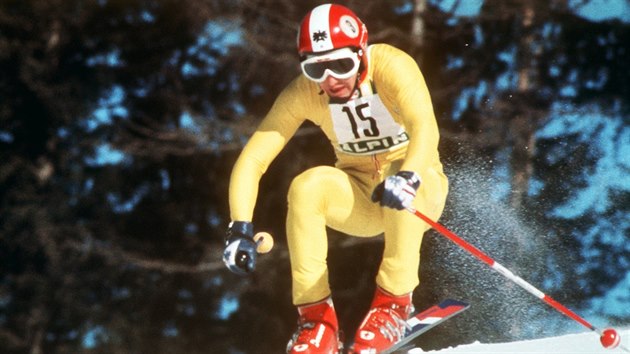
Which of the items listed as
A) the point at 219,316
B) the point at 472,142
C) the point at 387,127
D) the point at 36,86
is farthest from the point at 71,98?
the point at 387,127

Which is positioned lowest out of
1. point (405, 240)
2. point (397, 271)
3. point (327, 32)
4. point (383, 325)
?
point (383, 325)

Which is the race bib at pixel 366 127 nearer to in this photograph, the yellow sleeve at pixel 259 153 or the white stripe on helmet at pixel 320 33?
the yellow sleeve at pixel 259 153

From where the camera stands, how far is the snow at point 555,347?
122 inches

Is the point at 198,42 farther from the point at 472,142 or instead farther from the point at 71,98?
the point at 472,142

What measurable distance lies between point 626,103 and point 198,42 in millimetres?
3476

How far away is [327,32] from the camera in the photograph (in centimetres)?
279

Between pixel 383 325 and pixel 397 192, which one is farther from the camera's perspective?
pixel 383 325

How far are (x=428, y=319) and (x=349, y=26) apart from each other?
1.08 metres

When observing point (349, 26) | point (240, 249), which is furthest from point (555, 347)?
point (349, 26)

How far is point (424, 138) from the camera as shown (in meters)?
2.82

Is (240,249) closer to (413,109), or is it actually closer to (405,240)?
(405,240)

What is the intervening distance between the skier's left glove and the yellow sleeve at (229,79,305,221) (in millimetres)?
478

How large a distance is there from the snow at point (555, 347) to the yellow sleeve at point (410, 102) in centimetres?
77

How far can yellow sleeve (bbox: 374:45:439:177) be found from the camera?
2811 millimetres
